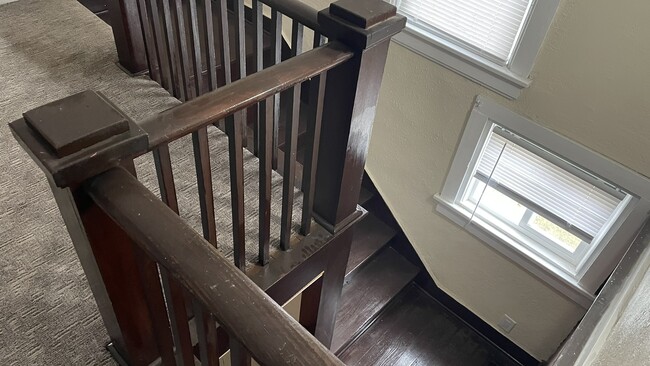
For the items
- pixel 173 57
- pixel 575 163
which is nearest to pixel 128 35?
pixel 173 57

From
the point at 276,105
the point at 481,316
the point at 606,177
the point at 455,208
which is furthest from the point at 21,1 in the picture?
the point at 481,316

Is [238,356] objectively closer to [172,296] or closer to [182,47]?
[172,296]

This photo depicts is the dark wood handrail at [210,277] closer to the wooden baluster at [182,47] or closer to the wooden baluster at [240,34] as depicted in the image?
the wooden baluster at [240,34]

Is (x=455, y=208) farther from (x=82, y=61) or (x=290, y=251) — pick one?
(x=82, y=61)

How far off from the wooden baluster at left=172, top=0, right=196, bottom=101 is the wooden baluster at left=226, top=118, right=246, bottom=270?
67 cm

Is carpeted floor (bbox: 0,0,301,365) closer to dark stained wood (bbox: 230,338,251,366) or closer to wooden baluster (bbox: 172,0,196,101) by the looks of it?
wooden baluster (bbox: 172,0,196,101)

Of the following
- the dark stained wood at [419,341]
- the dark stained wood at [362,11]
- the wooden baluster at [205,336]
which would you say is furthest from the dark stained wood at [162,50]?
the dark stained wood at [419,341]

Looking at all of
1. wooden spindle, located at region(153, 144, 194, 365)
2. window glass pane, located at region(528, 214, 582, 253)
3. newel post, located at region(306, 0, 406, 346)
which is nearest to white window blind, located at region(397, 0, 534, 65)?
window glass pane, located at region(528, 214, 582, 253)

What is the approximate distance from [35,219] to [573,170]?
7.12 feet

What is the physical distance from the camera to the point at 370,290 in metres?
3.14

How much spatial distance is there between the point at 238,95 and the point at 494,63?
61.0 inches

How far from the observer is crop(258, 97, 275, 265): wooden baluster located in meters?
1.26

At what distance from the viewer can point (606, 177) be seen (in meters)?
2.10

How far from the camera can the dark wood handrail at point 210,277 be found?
70 cm
